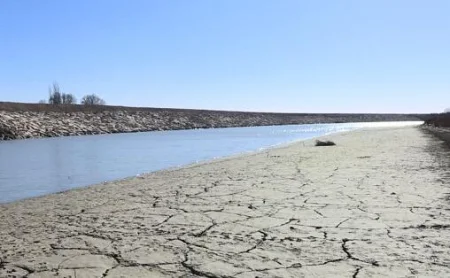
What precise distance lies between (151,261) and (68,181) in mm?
9210

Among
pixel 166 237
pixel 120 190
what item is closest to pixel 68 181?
pixel 120 190

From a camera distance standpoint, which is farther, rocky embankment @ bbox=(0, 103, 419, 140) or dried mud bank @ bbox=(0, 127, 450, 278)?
rocky embankment @ bbox=(0, 103, 419, 140)

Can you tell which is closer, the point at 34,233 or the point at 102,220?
the point at 34,233

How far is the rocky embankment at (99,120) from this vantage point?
44.5 m

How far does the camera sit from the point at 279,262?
12.8 feet

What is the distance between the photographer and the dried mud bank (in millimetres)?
3840

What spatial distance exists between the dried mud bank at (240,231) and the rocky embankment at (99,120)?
35871 mm

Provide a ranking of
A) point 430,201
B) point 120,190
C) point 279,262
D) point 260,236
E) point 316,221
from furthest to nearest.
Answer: point 120,190 < point 430,201 < point 316,221 < point 260,236 < point 279,262

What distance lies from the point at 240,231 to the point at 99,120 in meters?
57.9

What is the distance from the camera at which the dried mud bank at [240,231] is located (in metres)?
3.84

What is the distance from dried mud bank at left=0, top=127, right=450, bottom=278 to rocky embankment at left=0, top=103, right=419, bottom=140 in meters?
35.9

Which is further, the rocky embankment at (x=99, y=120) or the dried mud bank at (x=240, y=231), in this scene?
the rocky embankment at (x=99, y=120)

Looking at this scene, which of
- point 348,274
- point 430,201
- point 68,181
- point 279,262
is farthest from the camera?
point 68,181

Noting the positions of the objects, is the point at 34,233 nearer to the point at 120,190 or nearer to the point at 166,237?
the point at 166,237
